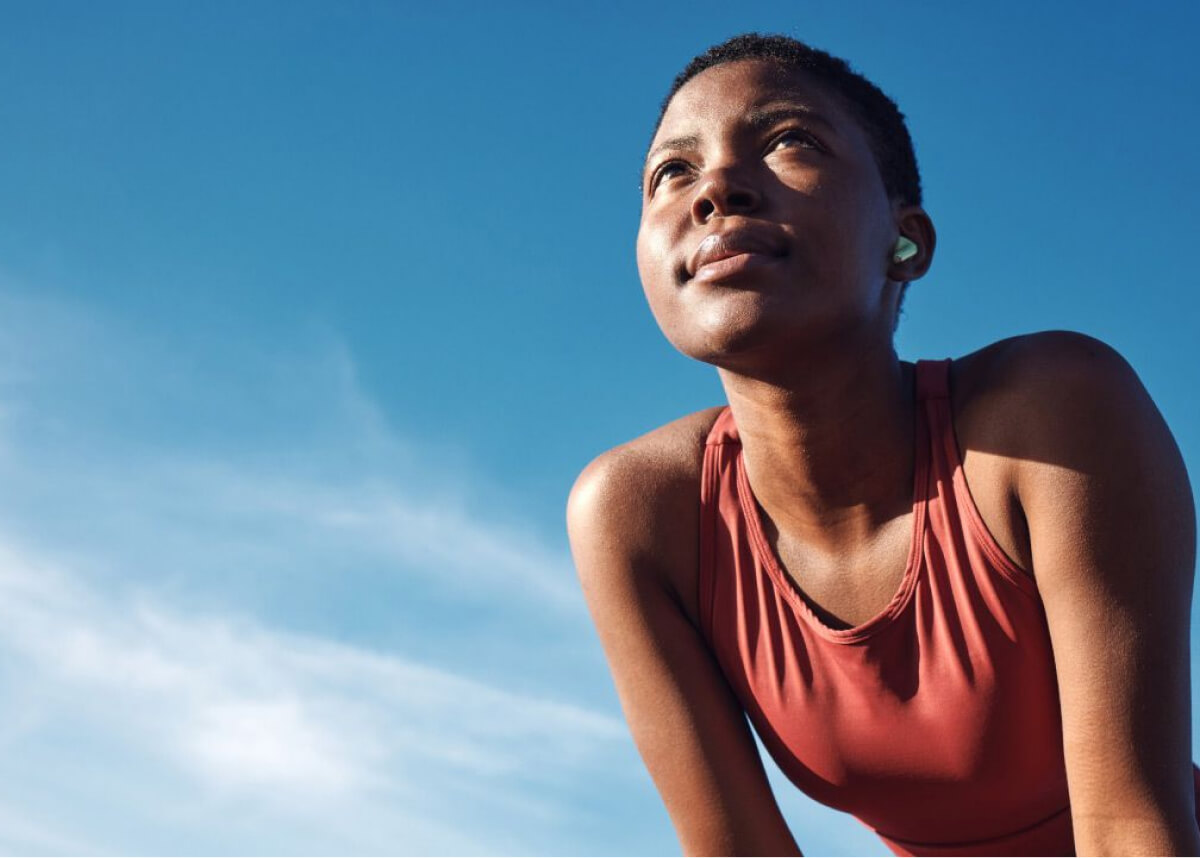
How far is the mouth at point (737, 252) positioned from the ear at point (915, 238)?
652mm

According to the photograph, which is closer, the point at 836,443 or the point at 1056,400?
the point at 1056,400

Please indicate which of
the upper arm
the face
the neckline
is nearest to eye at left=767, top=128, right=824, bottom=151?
the face

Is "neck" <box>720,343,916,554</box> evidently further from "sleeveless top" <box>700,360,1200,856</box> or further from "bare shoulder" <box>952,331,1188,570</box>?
"bare shoulder" <box>952,331,1188,570</box>

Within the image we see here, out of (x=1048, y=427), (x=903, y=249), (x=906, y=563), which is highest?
(x=903, y=249)

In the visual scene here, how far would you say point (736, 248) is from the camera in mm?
3576

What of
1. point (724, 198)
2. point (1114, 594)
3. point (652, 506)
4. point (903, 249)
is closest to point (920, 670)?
point (1114, 594)

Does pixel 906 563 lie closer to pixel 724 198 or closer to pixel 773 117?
pixel 724 198

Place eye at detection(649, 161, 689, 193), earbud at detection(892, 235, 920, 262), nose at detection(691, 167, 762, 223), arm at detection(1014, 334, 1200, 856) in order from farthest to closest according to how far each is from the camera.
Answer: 1. earbud at detection(892, 235, 920, 262)
2. eye at detection(649, 161, 689, 193)
3. nose at detection(691, 167, 762, 223)
4. arm at detection(1014, 334, 1200, 856)

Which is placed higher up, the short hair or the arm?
the short hair

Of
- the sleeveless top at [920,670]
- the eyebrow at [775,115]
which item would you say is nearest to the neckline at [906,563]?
the sleeveless top at [920,670]

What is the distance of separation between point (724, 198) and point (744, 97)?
0.39 meters

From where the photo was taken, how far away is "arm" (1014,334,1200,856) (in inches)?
139

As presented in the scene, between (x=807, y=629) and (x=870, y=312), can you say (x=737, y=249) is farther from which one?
(x=807, y=629)

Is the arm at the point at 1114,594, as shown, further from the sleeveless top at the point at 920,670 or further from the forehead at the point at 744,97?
the forehead at the point at 744,97
